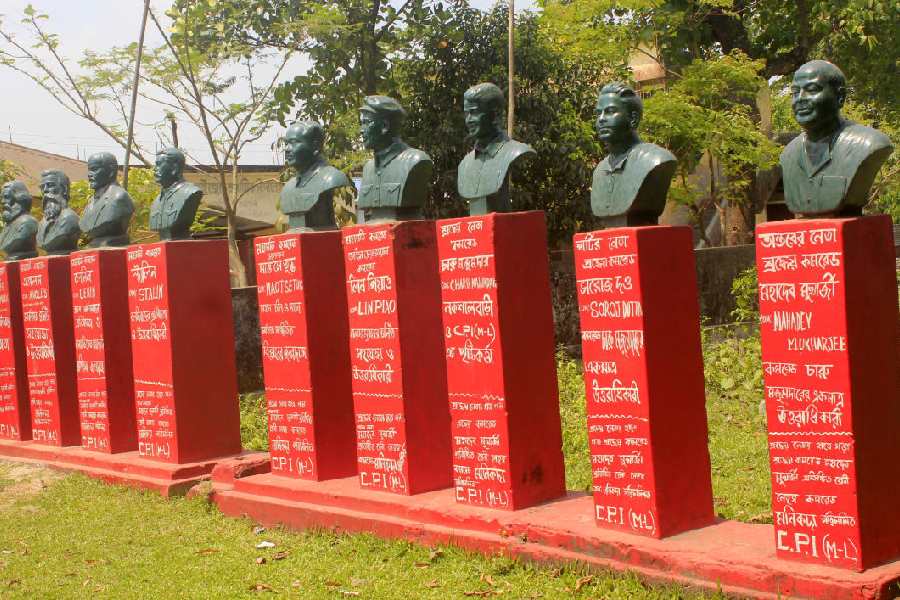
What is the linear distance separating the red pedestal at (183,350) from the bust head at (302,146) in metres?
1.14

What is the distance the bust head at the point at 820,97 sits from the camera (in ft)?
13.9

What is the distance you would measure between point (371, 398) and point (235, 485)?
1.41 m

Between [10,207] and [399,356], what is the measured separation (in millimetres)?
5596

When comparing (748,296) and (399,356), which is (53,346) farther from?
(748,296)

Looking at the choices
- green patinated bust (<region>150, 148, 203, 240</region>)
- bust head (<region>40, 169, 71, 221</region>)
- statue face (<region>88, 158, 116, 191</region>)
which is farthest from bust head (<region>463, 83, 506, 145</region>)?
bust head (<region>40, 169, 71, 221</region>)

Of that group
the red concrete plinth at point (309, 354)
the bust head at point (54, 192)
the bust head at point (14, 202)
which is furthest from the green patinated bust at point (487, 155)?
the bust head at point (14, 202)

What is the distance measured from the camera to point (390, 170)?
612cm

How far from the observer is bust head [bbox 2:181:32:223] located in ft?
32.4

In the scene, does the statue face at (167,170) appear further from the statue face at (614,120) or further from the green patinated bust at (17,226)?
the statue face at (614,120)

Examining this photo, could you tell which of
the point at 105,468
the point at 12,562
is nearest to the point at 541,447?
the point at 12,562

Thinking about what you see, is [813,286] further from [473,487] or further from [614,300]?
[473,487]

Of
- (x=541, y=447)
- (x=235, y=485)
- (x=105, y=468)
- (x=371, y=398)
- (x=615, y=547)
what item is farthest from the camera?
(x=105, y=468)

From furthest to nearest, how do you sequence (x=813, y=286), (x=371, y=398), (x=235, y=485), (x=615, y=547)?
(x=235, y=485) → (x=371, y=398) → (x=615, y=547) → (x=813, y=286)

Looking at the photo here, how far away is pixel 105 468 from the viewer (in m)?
8.10
